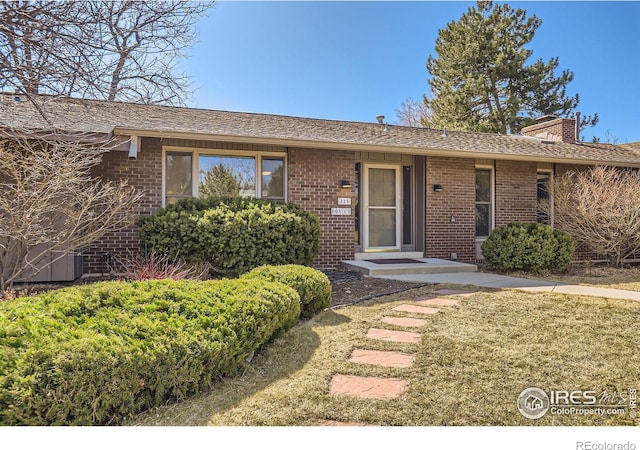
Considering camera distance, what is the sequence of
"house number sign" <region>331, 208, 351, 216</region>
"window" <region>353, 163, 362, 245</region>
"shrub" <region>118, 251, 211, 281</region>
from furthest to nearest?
"window" <region>353, 163, 362, 245</region> → "house number sign" <region>331, 208, 351, 216</region> → "shrub" <region>118, 251, 211, 281</region>

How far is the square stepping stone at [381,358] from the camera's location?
314cm

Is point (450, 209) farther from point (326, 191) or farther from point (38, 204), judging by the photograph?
point (38, 204)

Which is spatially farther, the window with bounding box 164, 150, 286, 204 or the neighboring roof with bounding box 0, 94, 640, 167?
the window with bounding box 164, 150, 286, 204

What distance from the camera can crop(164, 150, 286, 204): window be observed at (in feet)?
25.8

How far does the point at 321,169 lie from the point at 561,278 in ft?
16.8

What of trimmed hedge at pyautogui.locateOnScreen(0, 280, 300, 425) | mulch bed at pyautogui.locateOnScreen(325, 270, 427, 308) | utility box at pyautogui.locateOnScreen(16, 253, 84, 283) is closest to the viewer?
trimmed hedge at pyautogui.locateOnScreen(0, 280, 300, 425)

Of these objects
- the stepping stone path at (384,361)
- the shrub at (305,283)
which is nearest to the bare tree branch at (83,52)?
the shrub at (305,283)

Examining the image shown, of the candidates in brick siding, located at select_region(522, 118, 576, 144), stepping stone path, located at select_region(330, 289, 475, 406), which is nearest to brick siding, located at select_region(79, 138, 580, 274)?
A: brick siding, located at select_region(522, 118, 576, 144)

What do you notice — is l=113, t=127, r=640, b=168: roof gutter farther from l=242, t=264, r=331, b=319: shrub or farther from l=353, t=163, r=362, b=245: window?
l=242, t=264, r=331, b=319: shrub

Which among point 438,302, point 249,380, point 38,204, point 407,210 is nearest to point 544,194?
point 407,210

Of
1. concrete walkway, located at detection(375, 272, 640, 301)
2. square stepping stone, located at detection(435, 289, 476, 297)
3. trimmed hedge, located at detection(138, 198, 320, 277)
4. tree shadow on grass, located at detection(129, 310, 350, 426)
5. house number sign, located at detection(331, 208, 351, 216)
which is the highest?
house number sign, located at detection(331, 208, 351, 216)

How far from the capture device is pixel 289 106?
13227 millimetres

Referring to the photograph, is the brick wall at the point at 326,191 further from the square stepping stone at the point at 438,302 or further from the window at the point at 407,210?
the square stepping stone at the point at 438,302
